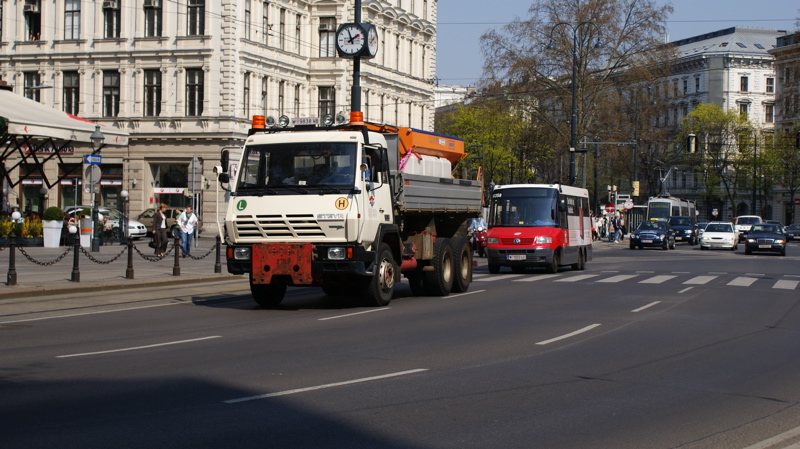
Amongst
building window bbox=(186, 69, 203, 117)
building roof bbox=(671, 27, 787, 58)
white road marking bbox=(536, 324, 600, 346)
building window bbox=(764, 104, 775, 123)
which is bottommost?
white road marking bbox=(536, 324, 600, 346)

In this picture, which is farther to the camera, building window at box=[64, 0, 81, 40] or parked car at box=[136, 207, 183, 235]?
building window at box=[64, 0, 81, 40]

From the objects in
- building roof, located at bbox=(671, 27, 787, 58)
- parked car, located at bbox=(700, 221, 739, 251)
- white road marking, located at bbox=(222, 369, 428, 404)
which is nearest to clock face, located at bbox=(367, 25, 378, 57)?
white road marking, located at bbox=(222, 369, 428, 404)

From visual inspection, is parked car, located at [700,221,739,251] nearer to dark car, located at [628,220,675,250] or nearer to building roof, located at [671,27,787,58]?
dark car, located at [628,220,675,250]

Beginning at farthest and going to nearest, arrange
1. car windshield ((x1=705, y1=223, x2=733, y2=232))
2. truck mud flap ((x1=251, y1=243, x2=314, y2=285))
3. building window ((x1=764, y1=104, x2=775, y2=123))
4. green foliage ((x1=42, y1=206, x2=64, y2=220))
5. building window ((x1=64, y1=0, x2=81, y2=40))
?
building window ((x1=764, y1=104, x2=775, y2=123)) < building window ((x1=64, y1=0, x2=81, y2=40)) < car windshield ((x1=705, y1=223, x2=733, y2=232)) < green foliage ((x1=42, y1=206, x2=64, y2=220)) < truck mud flap ((x1=251, y1=243, x2=314, y2=285))

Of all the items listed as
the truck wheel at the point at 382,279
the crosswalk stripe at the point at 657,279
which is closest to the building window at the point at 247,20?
the crosswalk stripe at the point at 657,279

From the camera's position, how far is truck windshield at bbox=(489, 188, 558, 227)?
28.3m

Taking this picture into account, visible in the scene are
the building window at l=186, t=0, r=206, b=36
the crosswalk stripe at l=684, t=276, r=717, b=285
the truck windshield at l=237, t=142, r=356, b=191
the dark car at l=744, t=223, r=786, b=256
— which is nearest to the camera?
the truck windshield at l=237, t=142, r=356, b=191

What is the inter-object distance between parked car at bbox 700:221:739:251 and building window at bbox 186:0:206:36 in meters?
29.3

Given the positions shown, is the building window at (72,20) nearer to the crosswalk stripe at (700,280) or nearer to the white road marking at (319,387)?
the crosswalk stripe at (700,280)

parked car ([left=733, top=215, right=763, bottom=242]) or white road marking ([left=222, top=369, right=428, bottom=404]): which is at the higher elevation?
parked car ([left=733, top=215, right=763, bottom=242])

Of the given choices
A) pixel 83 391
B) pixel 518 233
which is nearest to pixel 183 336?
pixel 83 391

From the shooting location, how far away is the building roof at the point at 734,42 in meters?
109

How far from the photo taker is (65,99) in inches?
2162

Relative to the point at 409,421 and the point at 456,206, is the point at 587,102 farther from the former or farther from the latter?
the point at 409,421
